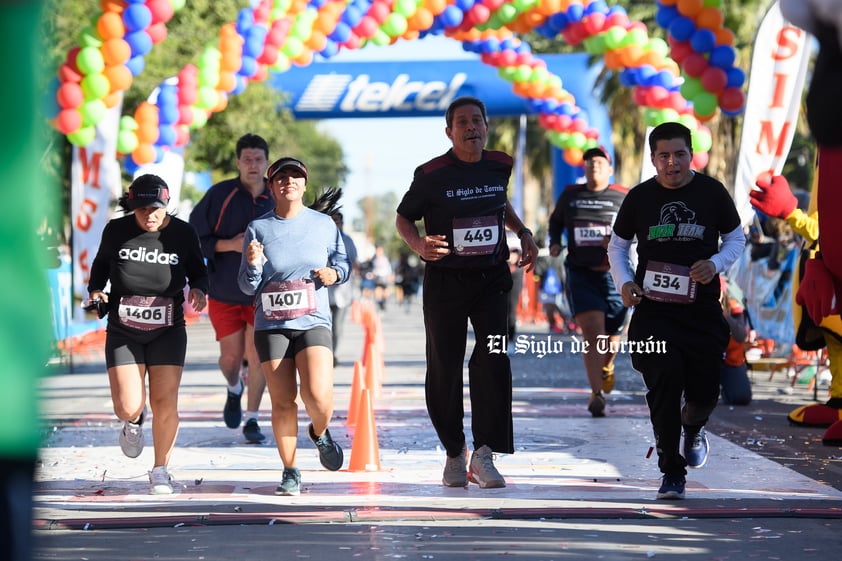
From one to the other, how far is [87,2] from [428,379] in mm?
20930

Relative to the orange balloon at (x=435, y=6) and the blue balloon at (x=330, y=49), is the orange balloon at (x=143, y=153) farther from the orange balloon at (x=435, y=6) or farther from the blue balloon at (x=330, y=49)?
the orange balloon at (x=435, y=6)

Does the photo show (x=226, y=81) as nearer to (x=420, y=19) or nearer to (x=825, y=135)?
(x=420, y=19)

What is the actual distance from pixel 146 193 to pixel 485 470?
93.4 inches

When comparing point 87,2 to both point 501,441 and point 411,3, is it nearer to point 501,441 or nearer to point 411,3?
point 411,3

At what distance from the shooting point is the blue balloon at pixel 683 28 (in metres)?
14.4

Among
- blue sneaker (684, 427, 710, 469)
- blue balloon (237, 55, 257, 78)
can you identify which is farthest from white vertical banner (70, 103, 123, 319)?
blue sneaker (684, 427, 710, 469)

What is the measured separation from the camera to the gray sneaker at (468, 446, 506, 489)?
7535 millimetres

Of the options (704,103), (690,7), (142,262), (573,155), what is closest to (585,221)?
(704,103)

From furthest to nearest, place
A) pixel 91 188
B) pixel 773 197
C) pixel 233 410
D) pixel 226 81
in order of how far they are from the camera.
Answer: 1. pixel 226 81
2. pixel 91 188
3. pixel 233 410
4. pixel 773 197

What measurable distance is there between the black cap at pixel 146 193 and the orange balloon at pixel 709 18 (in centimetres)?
826

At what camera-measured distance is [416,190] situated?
7.72 m

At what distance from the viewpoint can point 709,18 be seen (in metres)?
14.3

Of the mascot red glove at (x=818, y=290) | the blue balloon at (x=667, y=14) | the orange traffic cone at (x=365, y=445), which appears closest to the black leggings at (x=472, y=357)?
the orange traffic cone at (x=365, y=445)

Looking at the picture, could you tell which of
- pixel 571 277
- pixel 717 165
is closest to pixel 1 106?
pixel 571 277
